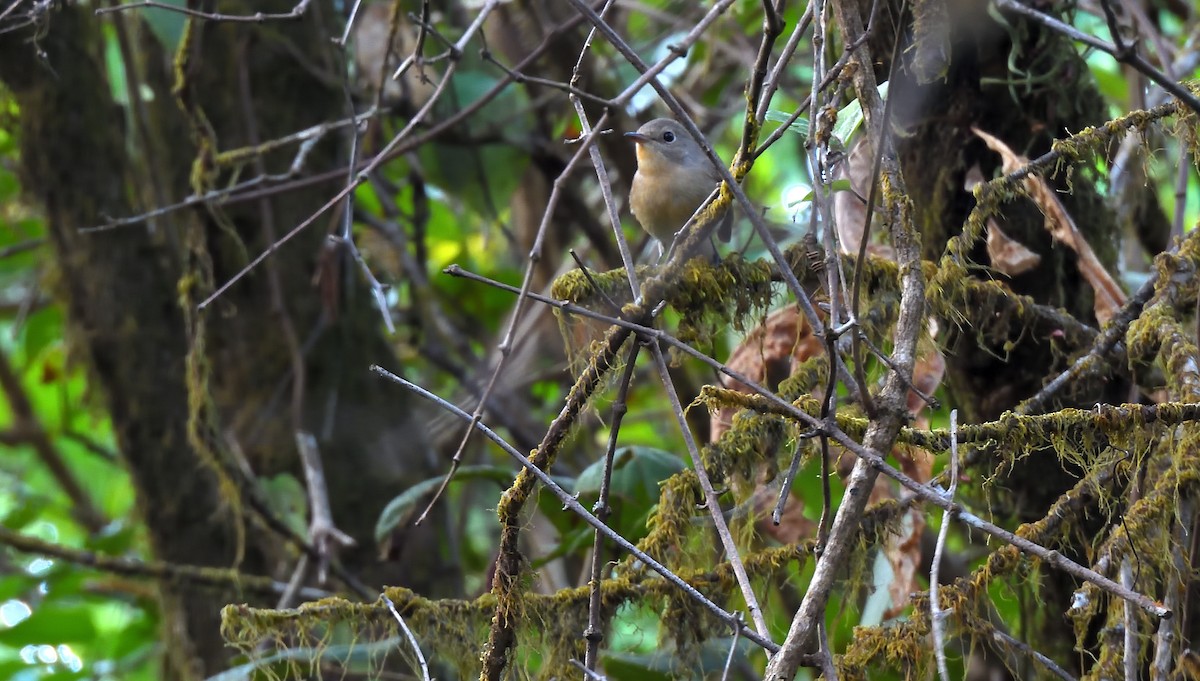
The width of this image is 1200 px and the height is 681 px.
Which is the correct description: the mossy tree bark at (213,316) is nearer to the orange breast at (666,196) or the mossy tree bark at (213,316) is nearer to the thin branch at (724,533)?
the orange breast at (666,196)

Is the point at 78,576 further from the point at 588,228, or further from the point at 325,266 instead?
the point at 588,228

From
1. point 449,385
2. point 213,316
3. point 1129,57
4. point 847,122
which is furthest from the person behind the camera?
point 449,385

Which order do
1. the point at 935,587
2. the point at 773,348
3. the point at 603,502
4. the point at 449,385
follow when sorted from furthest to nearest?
the point at 449,385 → the point at 773,348 → the point at 603,502 → the point at 935,587

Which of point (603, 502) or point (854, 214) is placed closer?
point (603, 502)

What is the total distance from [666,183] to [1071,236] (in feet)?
4.99

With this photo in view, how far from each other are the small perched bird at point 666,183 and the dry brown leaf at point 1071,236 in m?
1.20

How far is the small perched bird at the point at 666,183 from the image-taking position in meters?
3.61

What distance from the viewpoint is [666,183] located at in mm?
3637

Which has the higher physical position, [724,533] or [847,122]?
[847,122]

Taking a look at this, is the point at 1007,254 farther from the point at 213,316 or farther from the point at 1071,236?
the point at 213,316

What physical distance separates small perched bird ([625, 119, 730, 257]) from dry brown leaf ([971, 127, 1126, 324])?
120cm

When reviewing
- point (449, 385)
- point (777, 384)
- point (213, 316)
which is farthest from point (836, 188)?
point (449, 385)

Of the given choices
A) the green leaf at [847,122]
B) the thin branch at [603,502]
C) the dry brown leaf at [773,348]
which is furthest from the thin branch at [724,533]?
the dry brown leaf at [773,348]

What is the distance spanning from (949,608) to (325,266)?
2738mm
